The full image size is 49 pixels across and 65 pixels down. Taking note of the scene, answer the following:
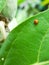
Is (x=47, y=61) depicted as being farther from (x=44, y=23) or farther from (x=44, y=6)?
(x=44, y=6)

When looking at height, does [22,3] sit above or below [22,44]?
above

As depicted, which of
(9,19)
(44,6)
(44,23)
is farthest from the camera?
(44,6)

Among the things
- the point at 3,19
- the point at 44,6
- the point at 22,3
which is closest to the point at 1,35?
the point at 3,19

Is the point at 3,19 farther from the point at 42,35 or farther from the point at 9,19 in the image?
the point at 42,35

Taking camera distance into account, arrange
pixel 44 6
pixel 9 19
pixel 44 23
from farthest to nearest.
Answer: pixel 44 6
pixel 9 19
pixel 44 23

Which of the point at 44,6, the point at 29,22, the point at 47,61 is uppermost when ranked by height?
the point at 44,6

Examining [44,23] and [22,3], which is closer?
[44,23]

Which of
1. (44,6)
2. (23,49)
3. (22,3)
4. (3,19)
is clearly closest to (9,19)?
(3,19)
